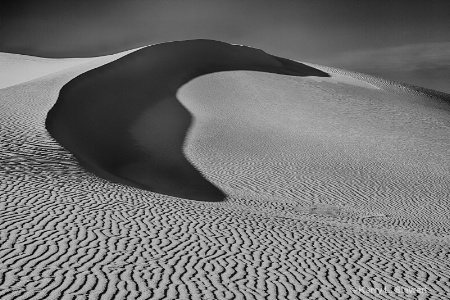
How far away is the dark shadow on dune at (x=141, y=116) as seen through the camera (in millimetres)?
18562

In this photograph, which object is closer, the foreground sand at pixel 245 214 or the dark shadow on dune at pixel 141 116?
the foreground sand at pixel 245 214

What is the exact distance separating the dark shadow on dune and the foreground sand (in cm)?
93

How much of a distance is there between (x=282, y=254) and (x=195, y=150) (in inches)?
560

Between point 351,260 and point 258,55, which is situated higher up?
point 258,55

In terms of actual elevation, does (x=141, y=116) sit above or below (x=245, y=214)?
above

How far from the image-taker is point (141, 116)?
92.3 ft

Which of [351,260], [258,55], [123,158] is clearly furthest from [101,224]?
[258,55]

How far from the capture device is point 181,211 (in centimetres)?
1218

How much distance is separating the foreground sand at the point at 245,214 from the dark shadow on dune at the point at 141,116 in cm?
93

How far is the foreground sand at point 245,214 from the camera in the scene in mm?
7191

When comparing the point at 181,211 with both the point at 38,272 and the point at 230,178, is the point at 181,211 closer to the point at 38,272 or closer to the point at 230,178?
the point at 38,272

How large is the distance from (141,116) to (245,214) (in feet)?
53.4

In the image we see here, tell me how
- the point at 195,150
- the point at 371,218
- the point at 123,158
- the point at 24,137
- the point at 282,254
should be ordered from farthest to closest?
the point at 195,150 → the point at 123,158 → the point at 24,137 → the point at 371,218 → the point at 282,254

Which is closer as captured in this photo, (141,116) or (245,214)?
(245,214)
